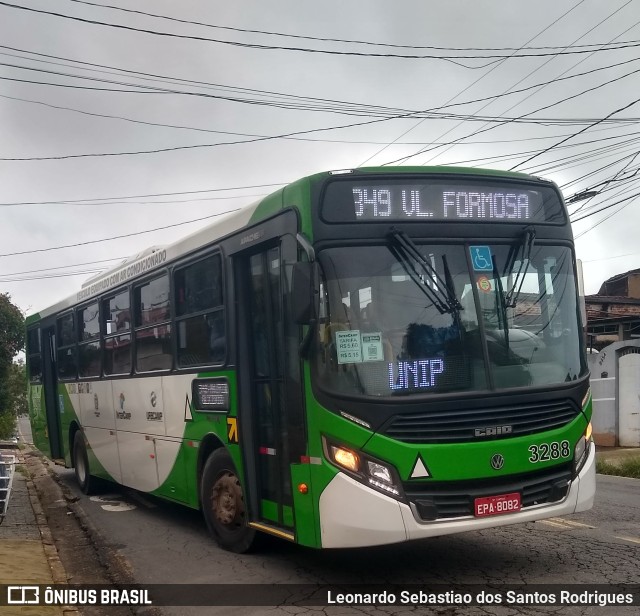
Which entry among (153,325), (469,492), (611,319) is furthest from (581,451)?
(611,319)

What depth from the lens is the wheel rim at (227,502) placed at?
25.5 ft

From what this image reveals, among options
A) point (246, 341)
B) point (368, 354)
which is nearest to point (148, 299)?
point (246, 341)

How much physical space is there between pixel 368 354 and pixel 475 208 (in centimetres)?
160

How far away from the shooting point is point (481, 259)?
21.4 feet

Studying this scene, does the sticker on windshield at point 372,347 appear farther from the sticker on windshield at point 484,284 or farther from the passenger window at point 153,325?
the passenger window at point 153,325

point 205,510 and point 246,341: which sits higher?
point 246,341

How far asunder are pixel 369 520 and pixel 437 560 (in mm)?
1732

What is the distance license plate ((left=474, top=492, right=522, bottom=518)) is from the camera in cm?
607

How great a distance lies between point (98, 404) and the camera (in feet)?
41.1

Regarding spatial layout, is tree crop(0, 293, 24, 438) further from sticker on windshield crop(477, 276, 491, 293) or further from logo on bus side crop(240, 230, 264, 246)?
sticker on windshield crop(477, 276, 491, 293)

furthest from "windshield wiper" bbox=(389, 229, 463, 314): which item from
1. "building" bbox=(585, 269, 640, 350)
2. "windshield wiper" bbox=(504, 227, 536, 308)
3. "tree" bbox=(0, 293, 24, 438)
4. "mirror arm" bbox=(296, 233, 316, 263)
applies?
"tree" bbox=(0, 293, 24, 438)

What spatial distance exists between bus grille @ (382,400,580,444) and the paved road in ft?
3.97

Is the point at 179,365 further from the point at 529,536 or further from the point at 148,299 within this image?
the point at 529,536

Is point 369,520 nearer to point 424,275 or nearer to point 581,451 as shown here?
point 424,275
